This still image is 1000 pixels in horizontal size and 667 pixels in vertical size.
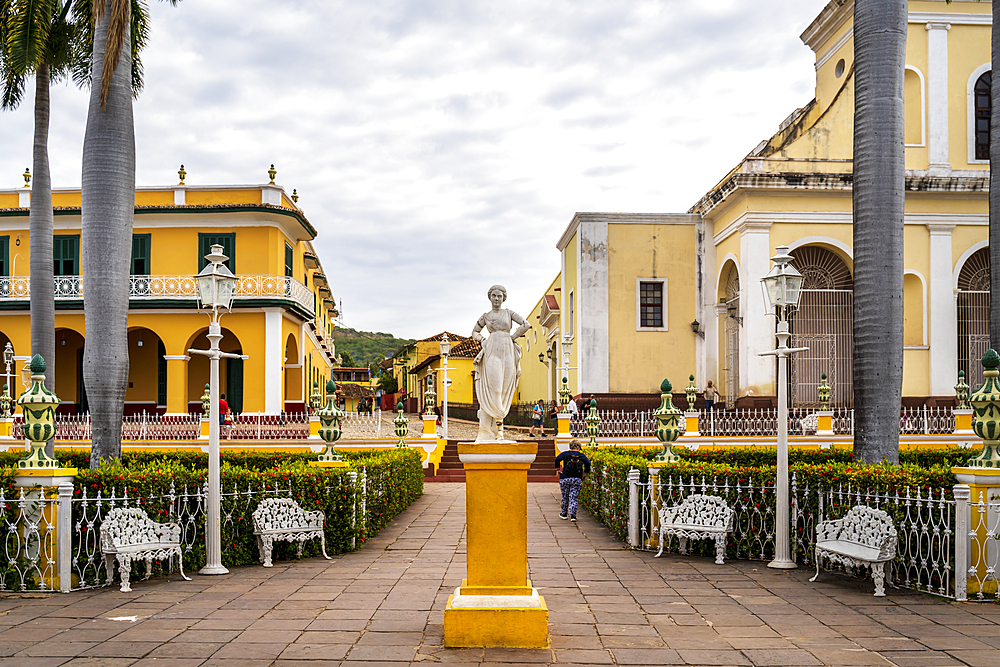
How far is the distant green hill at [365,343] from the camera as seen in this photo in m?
111

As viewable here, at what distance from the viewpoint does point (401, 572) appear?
8414 mm

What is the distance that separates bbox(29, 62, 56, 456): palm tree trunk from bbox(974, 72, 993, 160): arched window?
81.5ft

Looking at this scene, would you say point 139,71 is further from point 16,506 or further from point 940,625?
point 940,625

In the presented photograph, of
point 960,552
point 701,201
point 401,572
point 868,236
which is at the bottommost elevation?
point 401,572

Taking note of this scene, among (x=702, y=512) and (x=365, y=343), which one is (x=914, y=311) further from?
(x=365, y=343)

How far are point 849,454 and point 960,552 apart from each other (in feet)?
23.4

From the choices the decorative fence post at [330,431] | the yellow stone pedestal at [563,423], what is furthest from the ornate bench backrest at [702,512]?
the yellow stone pedestal at [563,423]

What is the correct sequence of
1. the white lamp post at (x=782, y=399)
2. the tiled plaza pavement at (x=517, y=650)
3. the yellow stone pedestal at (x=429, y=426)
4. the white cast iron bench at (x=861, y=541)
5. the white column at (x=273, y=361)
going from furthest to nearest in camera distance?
the white column at (x=273, y=361), the yellow stone pedestal at (x=429, y=426), the white lamp post at (x=782, y=399), the white cast iron bench at (x=861, y=541), the tiled plaza pavement at (x=517, y=650)

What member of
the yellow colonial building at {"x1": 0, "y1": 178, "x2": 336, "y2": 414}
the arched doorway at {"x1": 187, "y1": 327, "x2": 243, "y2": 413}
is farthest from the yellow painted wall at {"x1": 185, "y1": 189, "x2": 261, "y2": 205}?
the arched doorway at {"x1": 187, "y1": 327, "x2": 243, "y2": 413}

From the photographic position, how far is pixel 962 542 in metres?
6.85

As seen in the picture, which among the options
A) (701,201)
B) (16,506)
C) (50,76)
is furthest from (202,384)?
(16,506)

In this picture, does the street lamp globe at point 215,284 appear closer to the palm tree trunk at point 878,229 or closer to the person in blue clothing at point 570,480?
the person in blue clothing at point 570,480

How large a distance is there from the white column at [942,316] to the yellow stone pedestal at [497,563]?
69.3ft

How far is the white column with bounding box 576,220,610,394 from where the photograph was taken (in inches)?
1008
